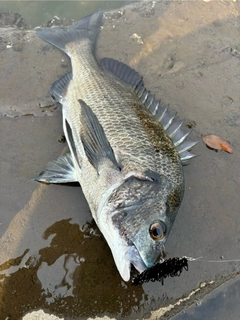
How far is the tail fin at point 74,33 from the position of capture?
4.24 meters

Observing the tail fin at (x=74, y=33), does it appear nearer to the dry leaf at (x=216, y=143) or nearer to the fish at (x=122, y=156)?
the fish at (x=122, y=156)

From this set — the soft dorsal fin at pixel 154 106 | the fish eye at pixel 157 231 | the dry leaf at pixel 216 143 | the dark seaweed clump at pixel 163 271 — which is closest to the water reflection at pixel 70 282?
the dark seaweed clump at pixel 163 271

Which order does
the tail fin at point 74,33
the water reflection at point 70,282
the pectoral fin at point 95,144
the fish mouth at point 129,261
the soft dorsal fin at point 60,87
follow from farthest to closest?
1. the tail fin at point 74,33
2. the soft dorsal fin at point 60,87
3. the pectoral fin at point 95,144
4. the water reflection at point 70,282
5. the fish mouth at point 129,261

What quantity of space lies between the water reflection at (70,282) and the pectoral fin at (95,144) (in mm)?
761

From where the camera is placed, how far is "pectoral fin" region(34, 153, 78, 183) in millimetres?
3227

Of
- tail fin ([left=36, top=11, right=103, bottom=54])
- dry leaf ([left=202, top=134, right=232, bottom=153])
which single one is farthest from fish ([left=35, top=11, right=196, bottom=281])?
dry leaf ([left=202, top=134, right=232, bottom=153])

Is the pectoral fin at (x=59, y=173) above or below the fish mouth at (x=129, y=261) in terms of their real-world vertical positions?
above

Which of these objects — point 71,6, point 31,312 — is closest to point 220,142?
point 31,312

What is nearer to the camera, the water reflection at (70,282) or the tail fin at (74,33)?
the water reflection at (70,282)

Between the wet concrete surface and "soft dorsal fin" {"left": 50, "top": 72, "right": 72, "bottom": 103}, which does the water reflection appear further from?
"soft dorsal fin" {"left": 50, "top": 72, "right": 72, "bottom": 103}

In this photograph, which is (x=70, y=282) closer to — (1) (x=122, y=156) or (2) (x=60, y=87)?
(1) (x=122, y=156)

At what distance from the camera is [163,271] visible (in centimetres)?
270

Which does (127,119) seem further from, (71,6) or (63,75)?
(71,6)

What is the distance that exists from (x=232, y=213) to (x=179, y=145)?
2.95 ft
